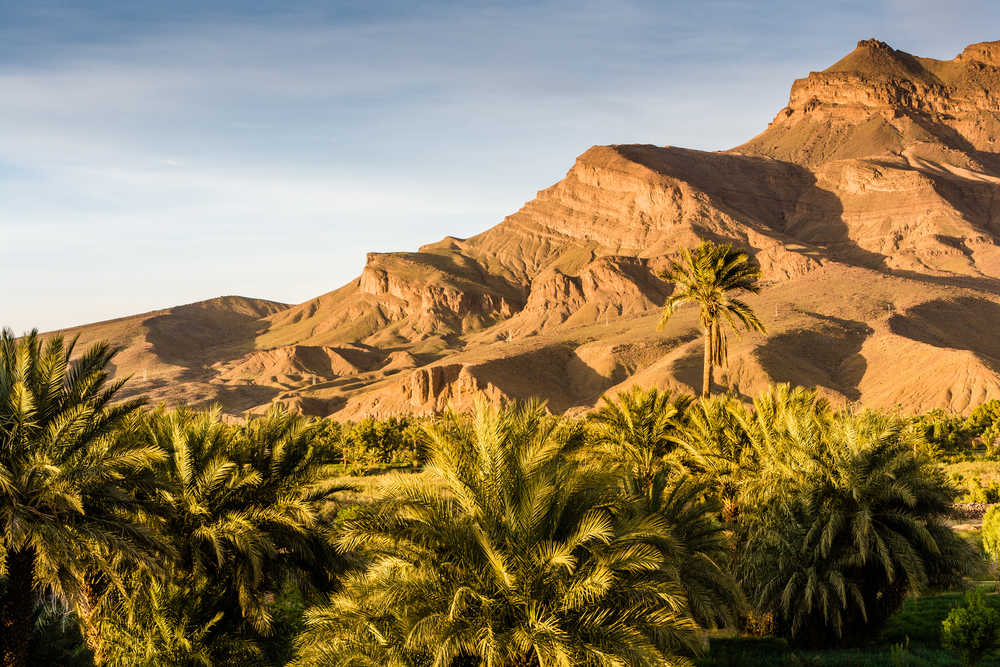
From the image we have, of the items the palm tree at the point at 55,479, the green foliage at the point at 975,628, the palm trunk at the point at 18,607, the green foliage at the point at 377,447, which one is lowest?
the green foliage at the point at 377,447

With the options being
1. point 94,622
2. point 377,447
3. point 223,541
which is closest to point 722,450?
point 223,541

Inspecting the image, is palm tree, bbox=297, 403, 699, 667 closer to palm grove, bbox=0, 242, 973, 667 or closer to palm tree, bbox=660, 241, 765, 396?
palm grove, bbox=0, 242, 973, 667

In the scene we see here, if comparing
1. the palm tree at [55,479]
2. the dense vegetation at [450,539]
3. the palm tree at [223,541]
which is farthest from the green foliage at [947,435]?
the palm tree at [55,479]

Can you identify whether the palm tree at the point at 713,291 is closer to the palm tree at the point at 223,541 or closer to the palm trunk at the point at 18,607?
the palm tree at the point at 223,541

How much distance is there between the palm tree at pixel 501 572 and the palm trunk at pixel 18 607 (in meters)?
5.84

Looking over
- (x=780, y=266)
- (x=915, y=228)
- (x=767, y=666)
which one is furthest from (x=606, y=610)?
(x=915, y=228)

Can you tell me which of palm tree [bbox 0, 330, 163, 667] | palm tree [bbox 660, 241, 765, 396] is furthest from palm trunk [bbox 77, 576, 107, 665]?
palm tree [bbox 660, 241, 765, 396]

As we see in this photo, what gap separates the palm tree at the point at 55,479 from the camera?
12.1 m

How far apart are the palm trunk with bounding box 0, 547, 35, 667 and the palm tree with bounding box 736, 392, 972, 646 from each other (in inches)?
580

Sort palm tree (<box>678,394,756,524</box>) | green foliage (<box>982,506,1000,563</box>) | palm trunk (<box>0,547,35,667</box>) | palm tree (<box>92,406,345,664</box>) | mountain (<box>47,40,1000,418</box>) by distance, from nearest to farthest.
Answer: palm trunk (<box>0,547,35,667</box>), palm tree (<box>92,406,345,664</box>), palm tree (<box>678,394,756,524</box>), green foliage (<box>982,506,1000,563</box>), mountain (<box>47,40,1000,418</box>)

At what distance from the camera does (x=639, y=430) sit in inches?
968

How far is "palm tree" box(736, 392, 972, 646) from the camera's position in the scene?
16.2 metres

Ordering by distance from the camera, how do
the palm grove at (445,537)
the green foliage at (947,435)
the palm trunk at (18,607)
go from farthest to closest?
the green foliage at (947,435), the palm trunk at (18,607), the palm grove at (445,537)

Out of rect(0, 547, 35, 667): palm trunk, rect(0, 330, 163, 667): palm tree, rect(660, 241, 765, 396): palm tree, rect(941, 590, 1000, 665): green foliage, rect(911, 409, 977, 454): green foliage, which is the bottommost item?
rect(911, 409, 977, 454): green foliage
